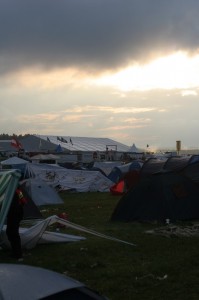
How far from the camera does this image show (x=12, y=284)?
140 inches

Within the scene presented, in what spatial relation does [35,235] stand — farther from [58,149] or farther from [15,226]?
[58,149]

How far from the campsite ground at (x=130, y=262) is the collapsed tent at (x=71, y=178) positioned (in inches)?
630

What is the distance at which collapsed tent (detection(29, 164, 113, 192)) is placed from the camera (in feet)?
99.3

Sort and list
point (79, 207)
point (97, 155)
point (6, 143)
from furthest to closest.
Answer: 1. point (6, 143)
2. point (97, 155)
3. point (79, 207)

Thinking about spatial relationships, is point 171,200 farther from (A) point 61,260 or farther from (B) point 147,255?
(A) point 61,260

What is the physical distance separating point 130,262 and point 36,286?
650 cm

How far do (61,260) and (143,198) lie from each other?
19.3 feet

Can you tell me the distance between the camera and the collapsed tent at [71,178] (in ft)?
99.3

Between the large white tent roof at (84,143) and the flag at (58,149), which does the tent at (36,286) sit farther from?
the large white tent roof at (84,143)

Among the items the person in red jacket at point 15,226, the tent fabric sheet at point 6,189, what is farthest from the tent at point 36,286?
the person in red jacket at point 15,226

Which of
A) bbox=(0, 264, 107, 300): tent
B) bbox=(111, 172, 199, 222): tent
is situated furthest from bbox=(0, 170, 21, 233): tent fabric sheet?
bbox=(0, 264, 107, 300): tent

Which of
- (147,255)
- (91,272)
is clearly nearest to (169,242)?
(147,255)

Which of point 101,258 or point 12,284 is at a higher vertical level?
point 12,284

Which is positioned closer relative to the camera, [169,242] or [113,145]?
[169,242]
